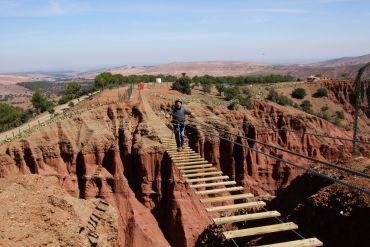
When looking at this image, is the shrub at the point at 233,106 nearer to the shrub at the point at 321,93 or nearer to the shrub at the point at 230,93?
the shrub at the point at 230,93

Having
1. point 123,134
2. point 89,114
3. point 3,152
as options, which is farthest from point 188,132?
point 3,152

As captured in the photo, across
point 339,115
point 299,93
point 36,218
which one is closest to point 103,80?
point 299,93

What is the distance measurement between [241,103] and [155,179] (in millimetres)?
22594

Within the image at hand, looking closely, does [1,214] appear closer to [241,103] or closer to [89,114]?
[89,114]

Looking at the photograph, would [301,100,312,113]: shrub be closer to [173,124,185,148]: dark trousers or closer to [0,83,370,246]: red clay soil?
[0,83,370,246]: red clay soil

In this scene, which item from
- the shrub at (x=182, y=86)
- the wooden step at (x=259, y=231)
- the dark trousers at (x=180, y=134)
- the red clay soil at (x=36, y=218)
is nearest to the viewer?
the wooden step at (x=259, y=231)

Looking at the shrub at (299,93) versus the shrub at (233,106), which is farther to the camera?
the shrub at (299,93)

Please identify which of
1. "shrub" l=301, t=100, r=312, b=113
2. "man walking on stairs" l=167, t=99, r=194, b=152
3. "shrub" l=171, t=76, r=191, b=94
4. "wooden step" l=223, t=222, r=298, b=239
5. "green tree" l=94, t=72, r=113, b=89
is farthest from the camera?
"green tree" l=94, t=72, r=113, b=89

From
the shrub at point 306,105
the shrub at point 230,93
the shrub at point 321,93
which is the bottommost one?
the shrub at point 306,105

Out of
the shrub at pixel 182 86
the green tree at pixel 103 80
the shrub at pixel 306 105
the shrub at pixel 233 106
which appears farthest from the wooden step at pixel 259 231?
the green tree at pixel 103 80

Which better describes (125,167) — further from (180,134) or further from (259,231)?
(259,231)

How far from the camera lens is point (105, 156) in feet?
119

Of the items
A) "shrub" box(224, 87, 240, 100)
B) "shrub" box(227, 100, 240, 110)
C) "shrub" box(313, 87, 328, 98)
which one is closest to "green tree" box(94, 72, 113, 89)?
"shrub" box(224, 87, 240, 100)

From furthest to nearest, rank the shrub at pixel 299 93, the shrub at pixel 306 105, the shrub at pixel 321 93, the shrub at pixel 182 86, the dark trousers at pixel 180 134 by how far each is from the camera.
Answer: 1. the shrub at pixel 321 93
2. the shrub at pixel 299 93
3. the shrub at pixel 306 105
4. the shrub at pixel 182 86
5. the dark trousers at pixel 180 134
